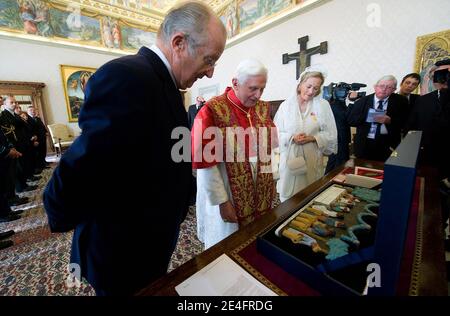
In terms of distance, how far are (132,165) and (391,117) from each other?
11.4 ft

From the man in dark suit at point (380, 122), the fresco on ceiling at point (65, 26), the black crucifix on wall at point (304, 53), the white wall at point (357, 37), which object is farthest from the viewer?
the fresco on ceiling at point (65, 26)

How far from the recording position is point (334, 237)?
2.93 ft

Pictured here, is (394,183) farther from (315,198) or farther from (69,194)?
(69,194)

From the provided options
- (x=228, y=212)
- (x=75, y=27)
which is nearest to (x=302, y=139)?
(x=228, y=212)

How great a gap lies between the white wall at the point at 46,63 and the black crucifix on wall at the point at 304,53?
8615 millimetres

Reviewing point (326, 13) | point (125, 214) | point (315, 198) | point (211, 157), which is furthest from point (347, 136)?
point (326, 13)

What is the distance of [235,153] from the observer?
5.02ft

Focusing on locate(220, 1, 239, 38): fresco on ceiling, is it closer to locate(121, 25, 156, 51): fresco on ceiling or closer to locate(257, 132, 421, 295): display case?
locate(121, 25, 156, 51): fresco on ceiling

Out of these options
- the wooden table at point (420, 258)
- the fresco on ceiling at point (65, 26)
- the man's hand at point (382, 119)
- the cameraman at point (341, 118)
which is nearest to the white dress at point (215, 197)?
the wooden table at point (420, 258)

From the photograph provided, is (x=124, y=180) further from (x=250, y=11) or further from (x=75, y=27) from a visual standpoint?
(x=75, y=27)

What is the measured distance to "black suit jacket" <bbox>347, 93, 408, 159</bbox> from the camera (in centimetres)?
293

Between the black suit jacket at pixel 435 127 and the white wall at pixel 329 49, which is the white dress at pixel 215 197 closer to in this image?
the black suit jacket at pixel 435 127

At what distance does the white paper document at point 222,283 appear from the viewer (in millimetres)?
663
